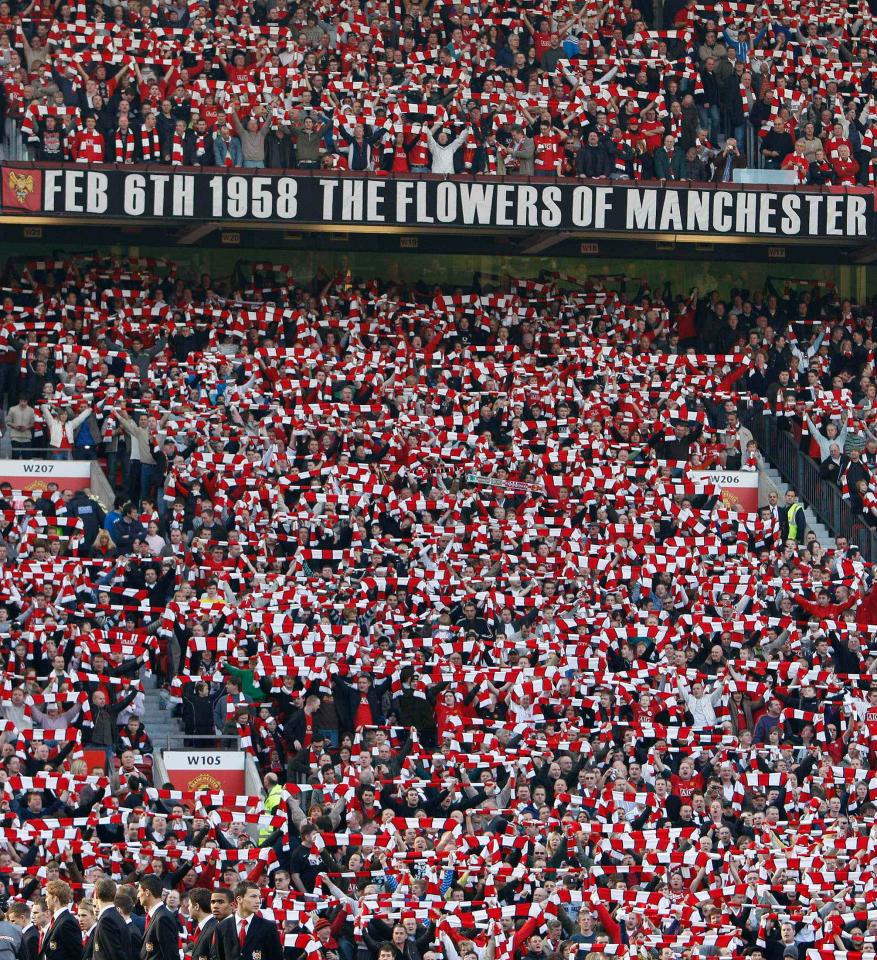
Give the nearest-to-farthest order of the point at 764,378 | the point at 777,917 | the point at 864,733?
the point at 777,917 < the point at 864,733 < the point at 764,378

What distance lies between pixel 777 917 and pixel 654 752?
162 inches

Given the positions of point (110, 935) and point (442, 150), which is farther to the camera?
point (442, 150)

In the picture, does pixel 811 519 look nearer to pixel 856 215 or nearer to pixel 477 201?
pixel 856 215

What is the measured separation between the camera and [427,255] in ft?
136

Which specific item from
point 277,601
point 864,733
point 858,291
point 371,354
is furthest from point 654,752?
point 858,291

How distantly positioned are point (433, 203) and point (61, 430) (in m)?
7.11

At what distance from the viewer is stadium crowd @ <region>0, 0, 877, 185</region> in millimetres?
37000

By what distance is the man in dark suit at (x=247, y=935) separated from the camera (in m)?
17.1

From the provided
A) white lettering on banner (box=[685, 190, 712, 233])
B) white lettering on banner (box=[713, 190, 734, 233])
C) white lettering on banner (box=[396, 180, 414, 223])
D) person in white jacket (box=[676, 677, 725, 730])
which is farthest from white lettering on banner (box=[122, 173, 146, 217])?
person in white jacket (box=[676, 677, 725, 730])

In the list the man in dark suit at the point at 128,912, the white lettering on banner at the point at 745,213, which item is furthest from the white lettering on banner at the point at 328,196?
the man in dark suit at the point at 128,912

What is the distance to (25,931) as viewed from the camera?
59.0ft

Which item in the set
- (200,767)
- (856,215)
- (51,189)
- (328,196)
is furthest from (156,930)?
(856,215)

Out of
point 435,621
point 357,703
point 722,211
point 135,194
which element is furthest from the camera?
point 722,211

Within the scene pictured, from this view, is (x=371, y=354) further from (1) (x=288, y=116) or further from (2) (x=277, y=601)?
(2) (x=277, y=601)
